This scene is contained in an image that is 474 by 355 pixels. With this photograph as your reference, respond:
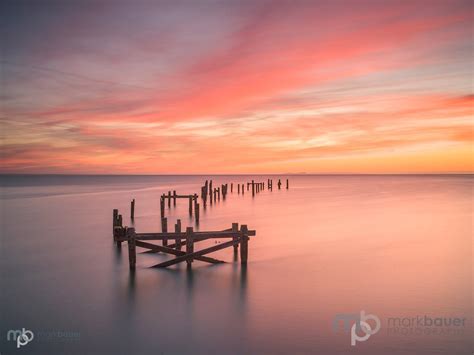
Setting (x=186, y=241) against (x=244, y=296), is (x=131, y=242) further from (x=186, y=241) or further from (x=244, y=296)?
(x=244, y=296)

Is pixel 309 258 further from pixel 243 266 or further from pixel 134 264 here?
pixel 134 264

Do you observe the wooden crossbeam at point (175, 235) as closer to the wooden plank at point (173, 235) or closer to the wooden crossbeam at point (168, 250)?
the wooden plank at point (173, 235)

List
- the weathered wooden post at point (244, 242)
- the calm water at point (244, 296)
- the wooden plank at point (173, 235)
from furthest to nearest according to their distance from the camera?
the weathered wooden post at point (244, 242)
the wooden plank at point (173, 235)
the calm water at point (244, 296)

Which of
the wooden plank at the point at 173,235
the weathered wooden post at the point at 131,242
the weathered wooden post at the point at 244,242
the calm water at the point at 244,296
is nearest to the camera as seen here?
the calm water at the point at 244,296

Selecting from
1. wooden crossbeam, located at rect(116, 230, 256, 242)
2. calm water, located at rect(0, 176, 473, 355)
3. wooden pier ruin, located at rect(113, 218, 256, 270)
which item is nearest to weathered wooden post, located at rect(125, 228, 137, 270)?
wooden pier ruin, located at rect(113, 218, 256, 270)

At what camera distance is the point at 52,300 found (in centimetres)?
1118

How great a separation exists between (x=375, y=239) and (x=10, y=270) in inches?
673

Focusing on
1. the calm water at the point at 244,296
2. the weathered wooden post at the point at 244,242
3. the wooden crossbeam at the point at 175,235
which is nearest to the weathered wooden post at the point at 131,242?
the wooden crossbeam at the point at 175,235

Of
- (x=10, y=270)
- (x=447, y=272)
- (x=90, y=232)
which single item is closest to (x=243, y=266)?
(x=447, y=272)

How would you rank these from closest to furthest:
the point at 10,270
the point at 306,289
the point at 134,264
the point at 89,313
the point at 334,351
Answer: the point at 334,351
the point at 89,313
the point at 306,289
the point at 134,264
the point at 10,270

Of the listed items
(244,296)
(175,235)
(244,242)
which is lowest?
(244,296)

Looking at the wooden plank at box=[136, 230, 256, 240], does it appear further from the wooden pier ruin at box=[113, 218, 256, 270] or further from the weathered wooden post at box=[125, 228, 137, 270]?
the weathered wooden post at box=[125, 228, 137, 270]

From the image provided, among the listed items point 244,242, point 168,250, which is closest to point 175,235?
point 168,250

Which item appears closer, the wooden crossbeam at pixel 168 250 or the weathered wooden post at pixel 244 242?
the wooden crossbeam at pixel 168 250
